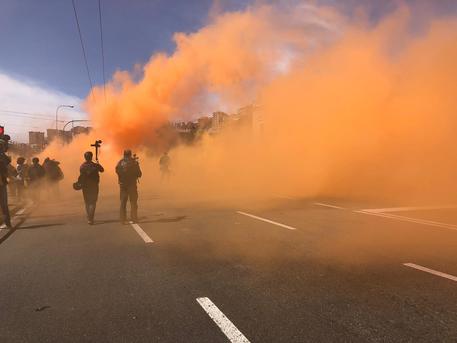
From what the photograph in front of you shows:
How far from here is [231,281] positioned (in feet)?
15.1

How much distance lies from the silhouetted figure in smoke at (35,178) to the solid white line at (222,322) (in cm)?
1215

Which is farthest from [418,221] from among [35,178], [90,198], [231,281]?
[35,178]

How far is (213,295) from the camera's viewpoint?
4156mm

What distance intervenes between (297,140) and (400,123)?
5557 mm

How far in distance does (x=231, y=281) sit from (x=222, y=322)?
115 centimetres

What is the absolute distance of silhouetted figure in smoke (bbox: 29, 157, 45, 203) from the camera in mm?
14172

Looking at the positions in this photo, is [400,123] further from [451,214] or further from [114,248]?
[114,248]

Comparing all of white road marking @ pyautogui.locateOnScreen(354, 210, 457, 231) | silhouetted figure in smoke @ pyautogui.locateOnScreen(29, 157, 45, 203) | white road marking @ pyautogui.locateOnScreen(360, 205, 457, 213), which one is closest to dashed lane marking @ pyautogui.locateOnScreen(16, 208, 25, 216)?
silhouetted figure in smoke @ pyautogui.locateOnScreen(29, 157, 45, 203)

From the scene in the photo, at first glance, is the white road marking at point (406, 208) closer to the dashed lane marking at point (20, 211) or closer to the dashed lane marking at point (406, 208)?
the dashed lane marking at point (406, 208)

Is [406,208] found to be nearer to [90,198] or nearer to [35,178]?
[90,198]

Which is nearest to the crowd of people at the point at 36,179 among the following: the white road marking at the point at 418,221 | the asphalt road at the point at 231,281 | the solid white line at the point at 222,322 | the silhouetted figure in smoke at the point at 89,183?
the asphalt road at the point at 231,281

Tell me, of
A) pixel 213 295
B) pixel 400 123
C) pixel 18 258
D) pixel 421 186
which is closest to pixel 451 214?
pixel 421 186

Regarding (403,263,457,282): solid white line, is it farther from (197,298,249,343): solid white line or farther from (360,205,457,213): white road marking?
(360,205,457,213): white road marking

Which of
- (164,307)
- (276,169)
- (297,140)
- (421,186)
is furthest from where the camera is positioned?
(276,169)
